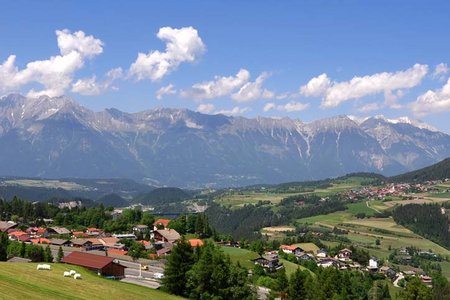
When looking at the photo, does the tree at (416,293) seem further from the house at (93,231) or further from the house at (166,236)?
the house at (93,231)

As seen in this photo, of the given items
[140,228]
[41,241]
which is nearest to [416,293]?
[41,241]

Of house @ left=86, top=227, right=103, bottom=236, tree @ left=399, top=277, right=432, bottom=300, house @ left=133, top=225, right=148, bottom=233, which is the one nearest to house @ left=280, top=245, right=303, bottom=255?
house @ left=133, top=225, right=148, bottom=233

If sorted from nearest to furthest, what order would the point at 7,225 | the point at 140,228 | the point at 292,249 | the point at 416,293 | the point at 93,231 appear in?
1. the point at 416,293
2. the point at 7,225
3. the point at 93,231
4. the point at 140,228
5. the point at 292,249

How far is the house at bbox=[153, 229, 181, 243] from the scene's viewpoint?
423 feet

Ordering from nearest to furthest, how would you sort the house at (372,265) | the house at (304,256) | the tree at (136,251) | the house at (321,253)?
the tree at (136,251)
the house at (372,265)
the house at (304,256)
the house at (321,253)

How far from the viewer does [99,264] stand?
76688 mm

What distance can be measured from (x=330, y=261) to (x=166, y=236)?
41.6 metres

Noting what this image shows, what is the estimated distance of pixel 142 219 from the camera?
492 ft

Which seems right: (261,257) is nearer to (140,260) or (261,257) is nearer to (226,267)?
(140,260)

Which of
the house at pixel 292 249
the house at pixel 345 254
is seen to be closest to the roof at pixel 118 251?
the house at pixel 292 249

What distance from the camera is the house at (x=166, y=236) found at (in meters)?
129

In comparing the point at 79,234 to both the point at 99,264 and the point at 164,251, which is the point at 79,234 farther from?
the point at 99,264

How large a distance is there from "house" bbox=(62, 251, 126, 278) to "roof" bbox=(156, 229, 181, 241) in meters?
48.9

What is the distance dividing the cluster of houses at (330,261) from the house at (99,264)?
4139cm
